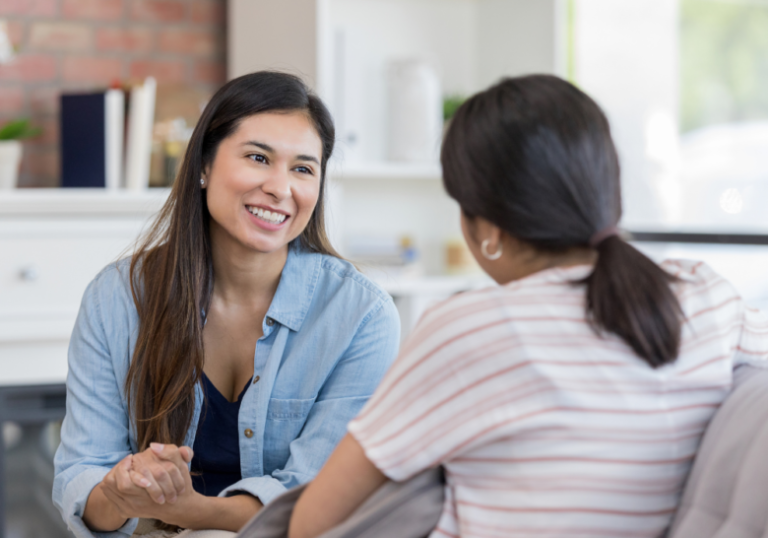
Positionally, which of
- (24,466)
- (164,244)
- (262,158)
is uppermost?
(262,158)

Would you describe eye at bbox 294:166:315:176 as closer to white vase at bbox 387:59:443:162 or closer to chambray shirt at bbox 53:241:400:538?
chambray shirt at bbox 53:241:400:538

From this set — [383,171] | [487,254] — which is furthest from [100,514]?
[383,171]

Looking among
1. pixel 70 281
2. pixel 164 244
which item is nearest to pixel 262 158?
pixel 164 244

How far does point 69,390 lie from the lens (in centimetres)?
127

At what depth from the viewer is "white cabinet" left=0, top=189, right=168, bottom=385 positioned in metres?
1.98

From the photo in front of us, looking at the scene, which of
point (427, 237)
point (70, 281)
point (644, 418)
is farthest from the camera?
point (427, 237)

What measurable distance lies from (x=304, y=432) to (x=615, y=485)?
2.00 ft

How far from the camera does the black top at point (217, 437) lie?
1.30 m

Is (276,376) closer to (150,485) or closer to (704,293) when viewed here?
(150,485)

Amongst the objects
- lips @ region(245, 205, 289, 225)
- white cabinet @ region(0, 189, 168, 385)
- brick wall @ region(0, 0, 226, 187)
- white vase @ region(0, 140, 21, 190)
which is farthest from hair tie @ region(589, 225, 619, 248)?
brick wall @ region(0, 0, 226, 187)

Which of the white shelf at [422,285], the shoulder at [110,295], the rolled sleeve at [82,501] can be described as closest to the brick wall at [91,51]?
the white shelf at [422,285]

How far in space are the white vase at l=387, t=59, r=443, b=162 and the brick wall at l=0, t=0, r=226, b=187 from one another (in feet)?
1.91

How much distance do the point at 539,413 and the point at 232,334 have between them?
29.8 inches

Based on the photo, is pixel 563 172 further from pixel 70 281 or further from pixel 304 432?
pixel 70 281
